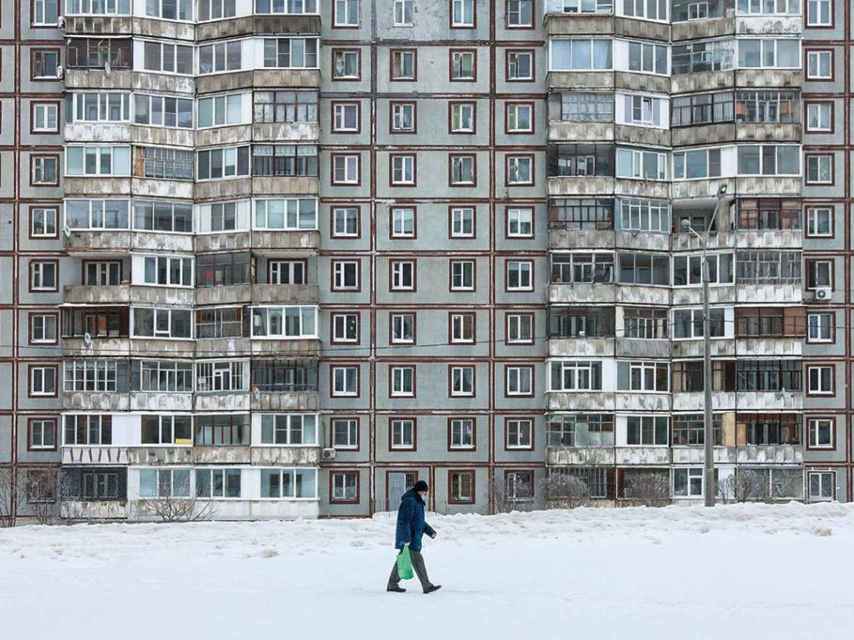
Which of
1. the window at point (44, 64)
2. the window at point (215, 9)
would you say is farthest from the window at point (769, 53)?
the window at point (44, 64)

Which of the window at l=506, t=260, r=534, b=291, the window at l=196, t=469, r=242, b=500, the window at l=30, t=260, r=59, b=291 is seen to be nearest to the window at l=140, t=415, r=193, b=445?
the window at l=196, t=469, r=242, b=500

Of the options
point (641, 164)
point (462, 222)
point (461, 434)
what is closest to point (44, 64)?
point (462, 222)

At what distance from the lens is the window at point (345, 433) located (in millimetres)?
79356

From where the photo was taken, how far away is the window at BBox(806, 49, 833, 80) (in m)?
81.2

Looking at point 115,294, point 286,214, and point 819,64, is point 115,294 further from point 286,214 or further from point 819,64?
point 819,64

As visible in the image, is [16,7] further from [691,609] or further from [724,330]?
[691,609]

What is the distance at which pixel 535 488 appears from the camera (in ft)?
258

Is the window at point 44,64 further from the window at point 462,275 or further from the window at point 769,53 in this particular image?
the window at point 769,53

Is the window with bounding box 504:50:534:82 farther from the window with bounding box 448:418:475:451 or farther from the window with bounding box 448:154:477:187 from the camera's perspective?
the window with bounding box 448:418:475:451

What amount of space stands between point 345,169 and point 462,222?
6733mm

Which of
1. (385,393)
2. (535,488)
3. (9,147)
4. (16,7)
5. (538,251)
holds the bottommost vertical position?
(535,488)

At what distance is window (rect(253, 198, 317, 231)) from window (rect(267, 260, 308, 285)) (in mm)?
2138

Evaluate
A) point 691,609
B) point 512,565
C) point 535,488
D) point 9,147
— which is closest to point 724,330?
point 535,488

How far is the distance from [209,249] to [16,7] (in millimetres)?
16615
